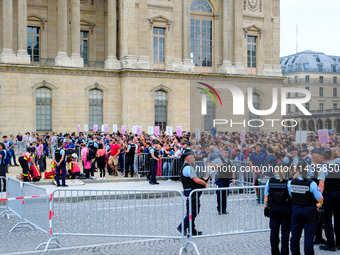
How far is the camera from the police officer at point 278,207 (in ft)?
25.8

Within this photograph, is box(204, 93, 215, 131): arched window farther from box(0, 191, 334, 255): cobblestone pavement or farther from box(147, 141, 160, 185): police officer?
box(0, 191, 334, 255): cobblestone pavement

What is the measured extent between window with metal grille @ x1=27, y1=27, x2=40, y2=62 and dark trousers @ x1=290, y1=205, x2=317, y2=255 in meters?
34.0

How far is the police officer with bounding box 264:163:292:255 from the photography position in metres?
7.86

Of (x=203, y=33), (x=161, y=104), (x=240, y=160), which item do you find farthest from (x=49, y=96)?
(x=240, y=160)

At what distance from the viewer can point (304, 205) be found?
300 inches

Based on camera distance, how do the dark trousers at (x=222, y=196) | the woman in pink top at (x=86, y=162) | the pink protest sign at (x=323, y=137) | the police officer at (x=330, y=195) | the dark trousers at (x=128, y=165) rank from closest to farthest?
the police officer at (x=330, y=195), the dark trousers at (x=222, y=196), the pink protest sign at (x=323, y=137), the woman in pink top at (x=86, y=162), the dark trousers at (x=128, y=165)

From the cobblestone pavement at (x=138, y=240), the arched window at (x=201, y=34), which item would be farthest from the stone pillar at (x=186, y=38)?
the cobblestone pavement at (x=138, y=240)

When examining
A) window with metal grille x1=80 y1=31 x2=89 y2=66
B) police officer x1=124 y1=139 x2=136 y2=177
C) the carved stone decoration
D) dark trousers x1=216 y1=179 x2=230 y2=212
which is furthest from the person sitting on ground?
the carved stone decoration

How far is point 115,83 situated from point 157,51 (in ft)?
16.0

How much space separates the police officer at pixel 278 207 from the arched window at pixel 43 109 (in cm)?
3036

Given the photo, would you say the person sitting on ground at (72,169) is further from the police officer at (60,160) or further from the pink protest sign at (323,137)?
the pink protest sign at (323,137)

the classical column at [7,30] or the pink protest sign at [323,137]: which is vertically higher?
the classical column at [7,30]

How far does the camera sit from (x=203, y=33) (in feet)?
139

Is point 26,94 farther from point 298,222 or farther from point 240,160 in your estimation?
point 298,222
